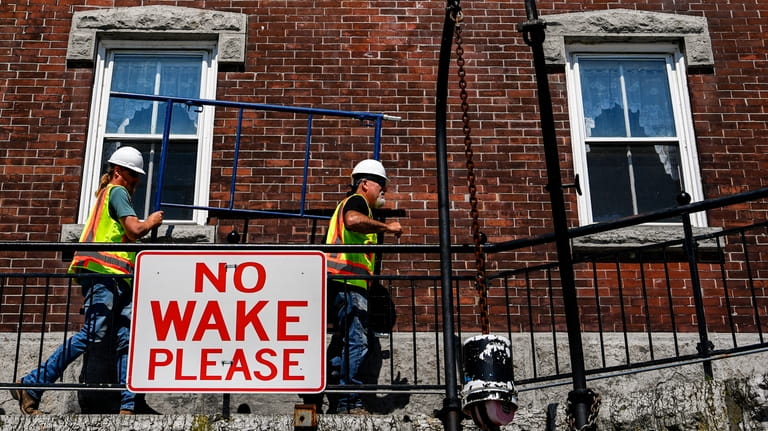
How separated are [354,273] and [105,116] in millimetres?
3289

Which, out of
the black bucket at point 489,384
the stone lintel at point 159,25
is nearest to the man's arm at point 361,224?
the black bucket at point 489,384

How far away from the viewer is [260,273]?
540 cm

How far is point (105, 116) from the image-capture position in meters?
8.69

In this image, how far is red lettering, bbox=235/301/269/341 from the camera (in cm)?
527

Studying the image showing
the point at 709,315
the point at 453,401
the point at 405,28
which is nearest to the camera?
the point at 453,401

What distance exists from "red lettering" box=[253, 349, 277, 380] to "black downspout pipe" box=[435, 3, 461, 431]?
38.3 inches

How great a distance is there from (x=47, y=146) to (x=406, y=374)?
3.90m

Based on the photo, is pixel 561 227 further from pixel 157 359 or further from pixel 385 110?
pixel 385 110

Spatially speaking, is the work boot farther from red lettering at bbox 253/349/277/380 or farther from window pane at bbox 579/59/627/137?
window pane at bbox 579/59/627/137

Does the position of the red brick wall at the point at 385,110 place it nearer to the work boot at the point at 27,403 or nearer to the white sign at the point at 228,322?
the work boot at the point at 27,403

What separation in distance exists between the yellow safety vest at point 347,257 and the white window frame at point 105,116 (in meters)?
1.53

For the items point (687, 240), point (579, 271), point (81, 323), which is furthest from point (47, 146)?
point (687, 240)

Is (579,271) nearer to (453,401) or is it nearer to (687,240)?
(687,240)

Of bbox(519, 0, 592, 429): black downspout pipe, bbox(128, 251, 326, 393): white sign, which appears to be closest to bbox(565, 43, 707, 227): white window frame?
bbox(519, 0, 592, 429): black downspout pipe
